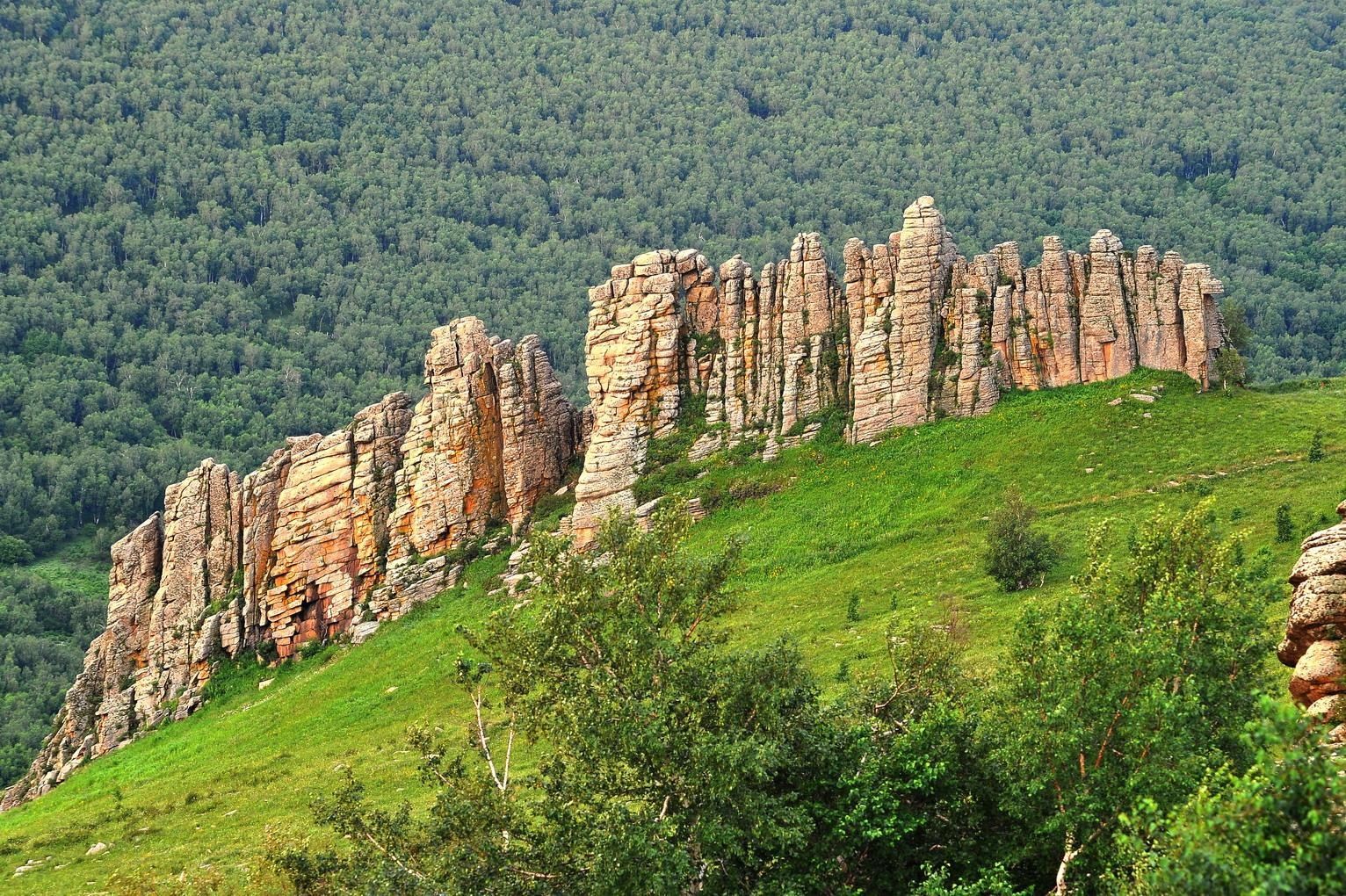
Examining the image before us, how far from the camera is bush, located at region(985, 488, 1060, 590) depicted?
207 ft

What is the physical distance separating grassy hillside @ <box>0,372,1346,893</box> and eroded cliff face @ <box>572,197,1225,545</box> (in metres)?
2.16

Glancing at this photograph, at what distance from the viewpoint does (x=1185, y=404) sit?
7600 centimetres

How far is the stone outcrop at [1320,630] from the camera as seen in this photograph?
3472cm

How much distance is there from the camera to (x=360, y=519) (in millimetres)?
88562

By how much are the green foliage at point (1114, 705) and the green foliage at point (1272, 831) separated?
632cm

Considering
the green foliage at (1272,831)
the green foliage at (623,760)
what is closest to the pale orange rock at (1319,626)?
the green foliage at (1272,831)

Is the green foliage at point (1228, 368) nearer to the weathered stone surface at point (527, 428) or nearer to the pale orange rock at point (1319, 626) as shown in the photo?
the weathered stone surface at point (527, 428)

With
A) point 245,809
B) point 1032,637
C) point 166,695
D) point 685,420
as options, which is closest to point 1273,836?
point 1032,637

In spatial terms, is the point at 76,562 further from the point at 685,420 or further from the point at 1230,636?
the point at 1230,636

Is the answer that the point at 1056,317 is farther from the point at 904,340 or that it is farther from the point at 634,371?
the point at 634,371

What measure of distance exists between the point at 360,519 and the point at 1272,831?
6927 cm

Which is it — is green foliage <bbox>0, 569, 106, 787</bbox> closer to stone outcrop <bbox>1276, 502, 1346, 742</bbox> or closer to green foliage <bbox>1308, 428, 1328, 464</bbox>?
green foliage <bbox>1308, 428, 1328, 464</bbox>

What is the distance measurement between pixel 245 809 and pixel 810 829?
101 ft

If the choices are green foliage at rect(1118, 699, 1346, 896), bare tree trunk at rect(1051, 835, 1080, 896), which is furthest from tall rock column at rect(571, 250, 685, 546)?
green foliage at rect(1118, 699, 1346, 896)
